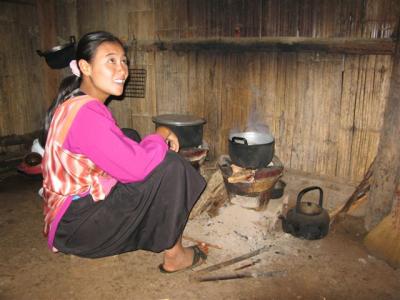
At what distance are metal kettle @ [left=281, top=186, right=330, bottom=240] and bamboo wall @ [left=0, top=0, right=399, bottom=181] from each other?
0.71m

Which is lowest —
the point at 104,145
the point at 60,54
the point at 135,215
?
the point at 135,215

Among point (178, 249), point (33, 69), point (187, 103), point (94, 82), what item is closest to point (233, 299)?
point (178, 249)

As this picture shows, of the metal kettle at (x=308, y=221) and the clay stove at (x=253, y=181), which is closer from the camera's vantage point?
the metal kettle at (x=308, y=221)

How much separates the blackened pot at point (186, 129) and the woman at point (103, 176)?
1.71 m

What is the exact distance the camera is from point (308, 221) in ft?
11.5

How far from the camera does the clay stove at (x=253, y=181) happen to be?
362 centimetres

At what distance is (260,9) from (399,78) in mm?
1777

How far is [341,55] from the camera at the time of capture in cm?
373

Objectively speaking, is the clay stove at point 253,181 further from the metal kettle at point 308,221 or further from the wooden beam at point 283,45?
the wooden beam at point 283,45

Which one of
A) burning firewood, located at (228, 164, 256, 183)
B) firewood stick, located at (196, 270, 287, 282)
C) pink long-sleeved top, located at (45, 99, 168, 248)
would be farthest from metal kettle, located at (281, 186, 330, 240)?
pink long-sleeved top, located at (45, 99, 168, 248)

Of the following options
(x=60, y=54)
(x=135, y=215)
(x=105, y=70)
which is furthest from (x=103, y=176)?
(x=60, y=54)

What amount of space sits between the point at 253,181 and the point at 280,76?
4.67 ft

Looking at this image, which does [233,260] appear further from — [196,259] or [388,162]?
[388,162]

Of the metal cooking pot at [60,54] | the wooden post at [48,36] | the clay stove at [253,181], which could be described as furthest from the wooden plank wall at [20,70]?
the clay stove at [253,181]
